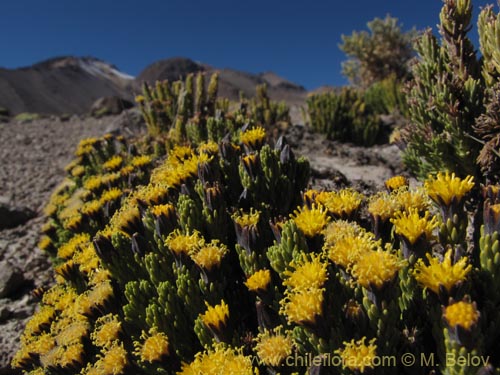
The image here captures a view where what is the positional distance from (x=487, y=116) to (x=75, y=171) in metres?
A: 5.76

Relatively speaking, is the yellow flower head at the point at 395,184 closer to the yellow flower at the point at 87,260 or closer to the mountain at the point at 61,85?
the yellow flower at the point at 87,260

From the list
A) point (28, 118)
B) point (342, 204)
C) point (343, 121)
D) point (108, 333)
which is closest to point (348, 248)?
point (342, 204)

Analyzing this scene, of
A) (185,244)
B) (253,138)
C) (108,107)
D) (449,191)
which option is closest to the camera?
(449,191)

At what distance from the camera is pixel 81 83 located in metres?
55.9

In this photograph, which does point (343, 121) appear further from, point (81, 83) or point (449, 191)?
point (81, 83)

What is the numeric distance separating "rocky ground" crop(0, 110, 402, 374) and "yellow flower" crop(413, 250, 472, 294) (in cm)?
259

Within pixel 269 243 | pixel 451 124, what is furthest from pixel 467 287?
pixel 451 124

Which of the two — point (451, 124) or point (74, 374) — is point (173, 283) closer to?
point (74, 374)

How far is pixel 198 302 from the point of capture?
7.55ft

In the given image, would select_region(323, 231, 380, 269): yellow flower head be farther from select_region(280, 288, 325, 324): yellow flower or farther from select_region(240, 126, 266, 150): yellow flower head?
select_region(240, 126, 266, 150): yellow flower head

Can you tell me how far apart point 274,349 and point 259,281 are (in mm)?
358

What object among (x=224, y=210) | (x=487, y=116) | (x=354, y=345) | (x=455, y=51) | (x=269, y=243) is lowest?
(x=354, y=345)

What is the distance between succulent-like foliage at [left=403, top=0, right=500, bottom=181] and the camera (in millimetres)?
2977

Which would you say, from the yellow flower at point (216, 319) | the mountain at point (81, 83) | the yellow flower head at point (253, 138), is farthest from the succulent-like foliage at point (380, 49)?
the mountain at point (81, 83)
